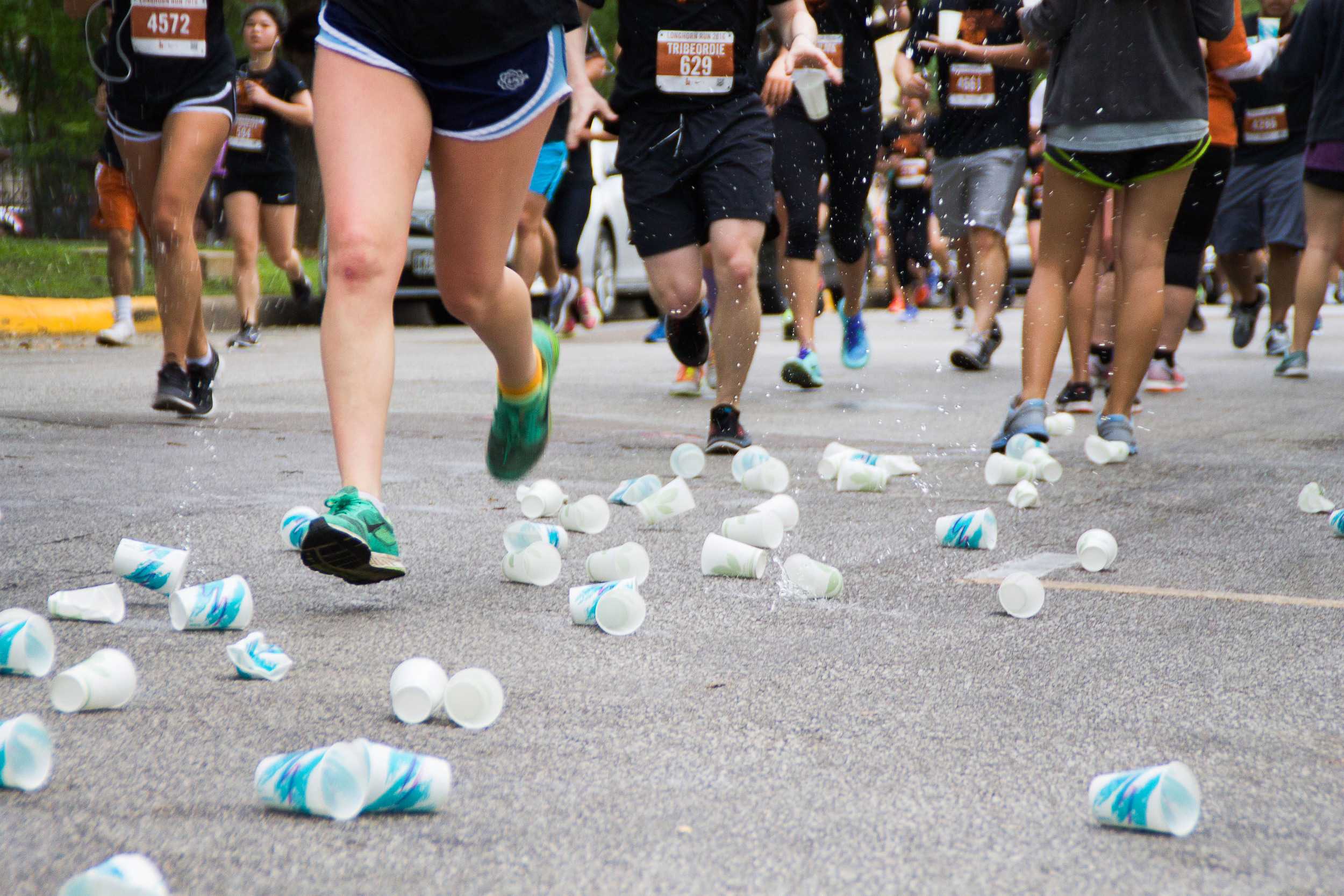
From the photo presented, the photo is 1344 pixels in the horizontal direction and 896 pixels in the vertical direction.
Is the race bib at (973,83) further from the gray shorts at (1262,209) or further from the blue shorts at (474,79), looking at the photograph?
the blue shorts at (474,79)

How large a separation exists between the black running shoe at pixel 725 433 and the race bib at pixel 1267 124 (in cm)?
475

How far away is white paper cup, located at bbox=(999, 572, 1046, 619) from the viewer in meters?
2.72

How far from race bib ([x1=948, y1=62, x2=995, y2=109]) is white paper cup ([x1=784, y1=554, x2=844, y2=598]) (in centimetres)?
535

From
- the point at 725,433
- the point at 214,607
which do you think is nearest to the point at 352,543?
the point at 214,607

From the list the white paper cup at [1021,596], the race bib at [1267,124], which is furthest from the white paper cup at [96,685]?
the race bib at [1267,124]

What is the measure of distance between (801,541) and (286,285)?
36.9 feet

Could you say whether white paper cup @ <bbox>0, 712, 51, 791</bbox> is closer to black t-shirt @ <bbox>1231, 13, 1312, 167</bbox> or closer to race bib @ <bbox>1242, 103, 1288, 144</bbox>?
black t-shirt @ <bbox>1231, 13, 1312, 167</bbox>

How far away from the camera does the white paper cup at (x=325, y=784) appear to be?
1.64 metres

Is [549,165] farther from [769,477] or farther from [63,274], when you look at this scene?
[63,274]

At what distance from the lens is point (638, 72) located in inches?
203

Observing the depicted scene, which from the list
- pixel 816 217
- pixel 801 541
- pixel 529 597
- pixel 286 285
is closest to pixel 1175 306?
pixel 816 217

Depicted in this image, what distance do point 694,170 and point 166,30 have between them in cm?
180

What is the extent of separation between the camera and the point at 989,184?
25.9 ft

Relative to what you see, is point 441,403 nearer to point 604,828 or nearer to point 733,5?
point 733,5
